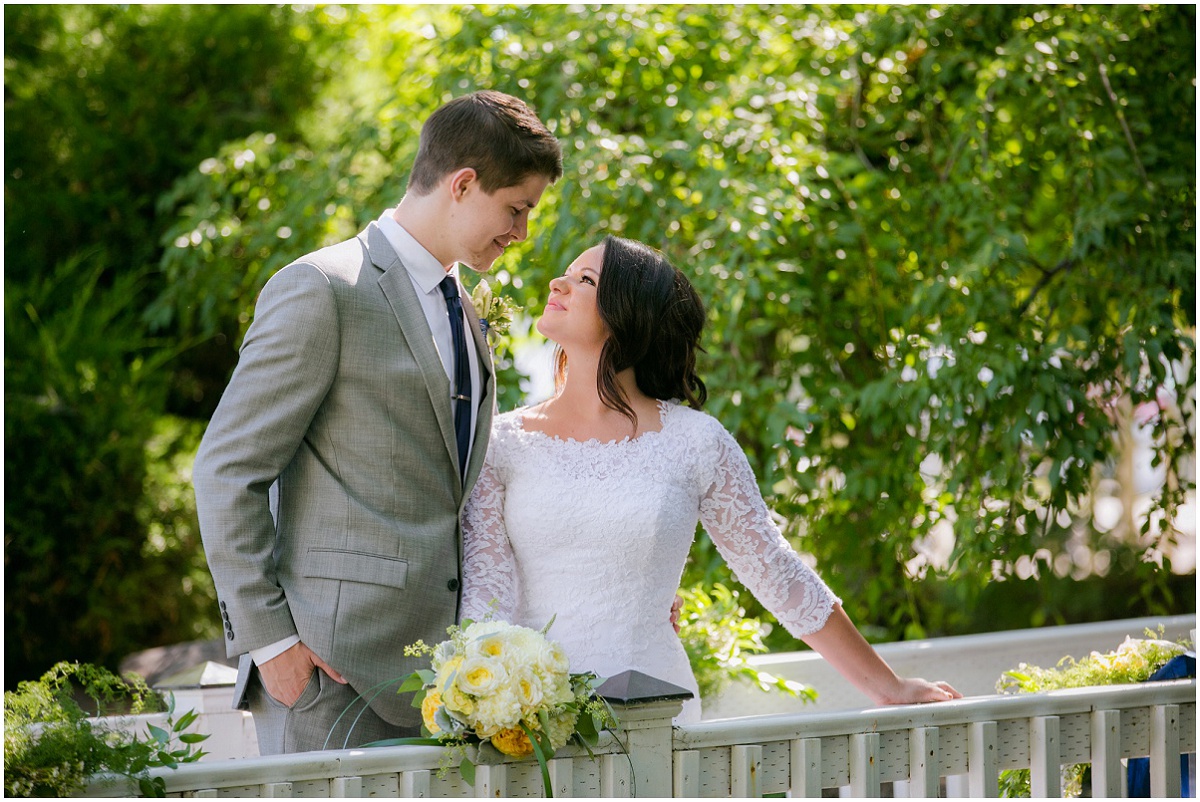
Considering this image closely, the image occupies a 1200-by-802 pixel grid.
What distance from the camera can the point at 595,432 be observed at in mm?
2293

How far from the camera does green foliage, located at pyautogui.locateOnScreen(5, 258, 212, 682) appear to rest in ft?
15.5

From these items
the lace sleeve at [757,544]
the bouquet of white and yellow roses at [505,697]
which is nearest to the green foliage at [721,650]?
the lace sleeve at [757,544]

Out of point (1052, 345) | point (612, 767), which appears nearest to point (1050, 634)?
point (1052, 345)

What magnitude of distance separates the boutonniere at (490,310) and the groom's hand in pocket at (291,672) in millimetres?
705

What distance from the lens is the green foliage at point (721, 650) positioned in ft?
9.75

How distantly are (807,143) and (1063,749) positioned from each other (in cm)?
287

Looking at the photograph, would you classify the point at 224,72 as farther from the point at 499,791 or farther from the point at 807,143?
the point at 499,791

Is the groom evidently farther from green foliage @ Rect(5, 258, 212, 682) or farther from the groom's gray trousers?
green foliage @ Rect(5, 258, 212, 682)

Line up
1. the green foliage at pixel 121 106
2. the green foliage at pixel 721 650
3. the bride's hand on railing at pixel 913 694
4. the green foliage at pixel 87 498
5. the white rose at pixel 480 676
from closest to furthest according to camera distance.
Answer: the white rose at pixel 480 676 → the bride's hand on railing at pixel 913 694 → the green foliage at pixel 721 650 → the green foliage at pixel 87 498 → the green foliage at pixel 121 106

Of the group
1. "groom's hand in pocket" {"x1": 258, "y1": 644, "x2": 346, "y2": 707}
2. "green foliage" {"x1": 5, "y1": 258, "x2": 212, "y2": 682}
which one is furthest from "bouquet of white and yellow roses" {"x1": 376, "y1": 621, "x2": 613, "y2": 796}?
"green foliage" {"x1": 5, "y1": 258, "x2": 212, "y2": 682}

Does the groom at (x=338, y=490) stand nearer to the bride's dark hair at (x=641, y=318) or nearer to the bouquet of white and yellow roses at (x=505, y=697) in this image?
the bouquet of white and yellow roses at (x=505, y=697)

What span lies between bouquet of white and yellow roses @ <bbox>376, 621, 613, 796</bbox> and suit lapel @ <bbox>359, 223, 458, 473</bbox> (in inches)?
17.4

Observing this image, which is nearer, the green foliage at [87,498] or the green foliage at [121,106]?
the green foliage at [87,498]

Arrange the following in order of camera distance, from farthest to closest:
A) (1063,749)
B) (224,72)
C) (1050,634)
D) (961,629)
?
(961,629) < (224,72) < (1050,634) < (1063,749)
